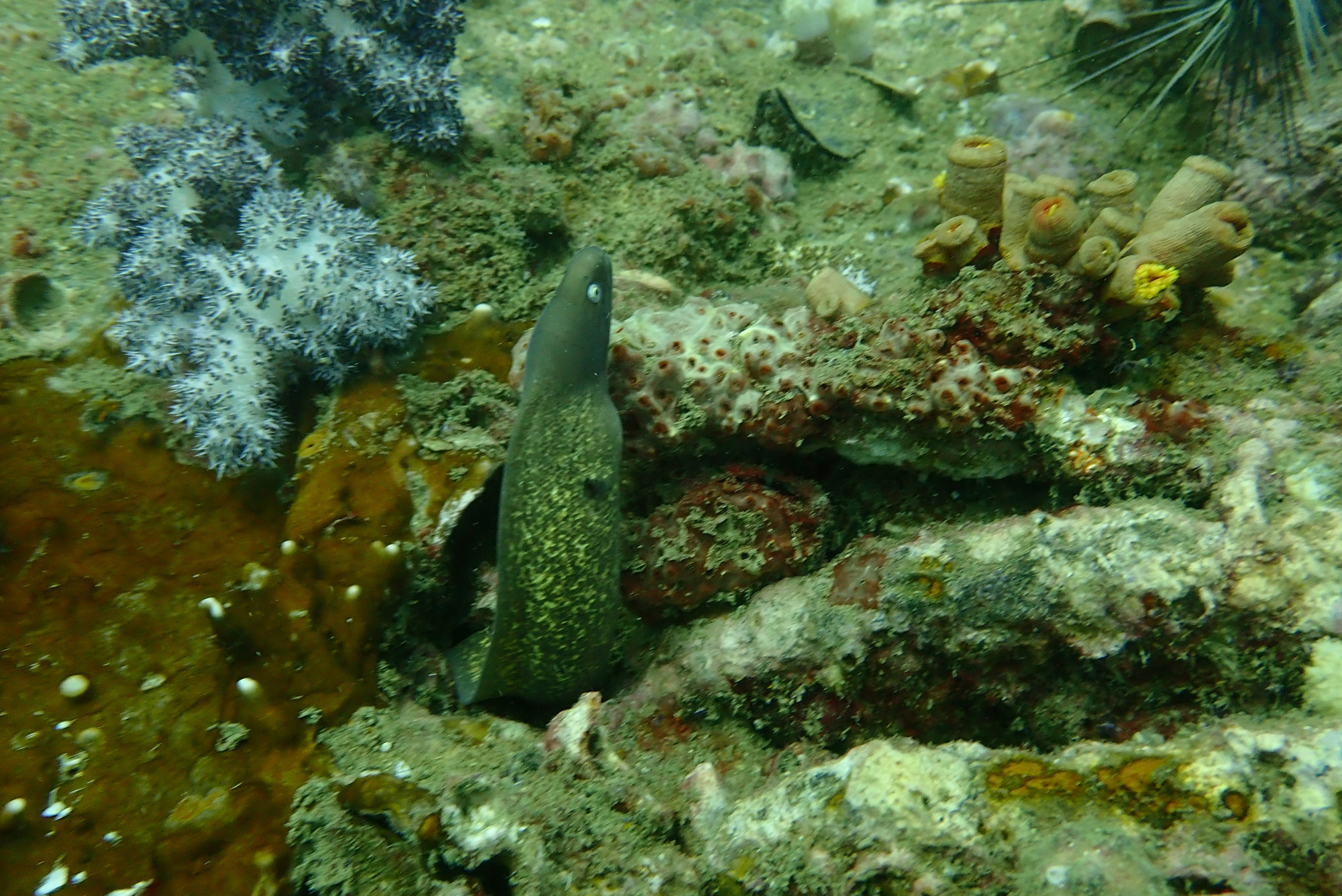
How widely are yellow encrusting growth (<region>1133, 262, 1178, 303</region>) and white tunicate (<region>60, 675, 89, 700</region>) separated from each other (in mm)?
4436

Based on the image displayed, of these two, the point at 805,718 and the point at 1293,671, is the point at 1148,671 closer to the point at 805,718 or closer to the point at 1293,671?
the point at 1293,671

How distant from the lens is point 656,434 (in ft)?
9.69

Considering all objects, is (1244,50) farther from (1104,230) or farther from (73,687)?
(73,687)

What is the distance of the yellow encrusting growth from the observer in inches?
104

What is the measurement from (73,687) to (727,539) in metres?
2.60

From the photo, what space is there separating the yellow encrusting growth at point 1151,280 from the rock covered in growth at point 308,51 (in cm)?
382

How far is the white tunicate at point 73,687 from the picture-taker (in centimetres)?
239

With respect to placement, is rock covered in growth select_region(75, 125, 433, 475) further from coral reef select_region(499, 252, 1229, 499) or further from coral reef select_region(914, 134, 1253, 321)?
coral reef select_region(914, 134, 1253, 321)

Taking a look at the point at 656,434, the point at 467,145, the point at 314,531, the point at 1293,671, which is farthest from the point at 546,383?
the point at 1293,671

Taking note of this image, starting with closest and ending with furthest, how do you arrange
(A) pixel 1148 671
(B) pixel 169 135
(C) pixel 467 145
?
(A) pixel 1148 671
(B) pixel 169 135
(C) pixel 467 145

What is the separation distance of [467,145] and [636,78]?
156 cm

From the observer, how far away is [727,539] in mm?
2930

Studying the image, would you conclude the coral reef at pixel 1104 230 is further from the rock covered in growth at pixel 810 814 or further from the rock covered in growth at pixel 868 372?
the rock covered in growth at pixel 810 814

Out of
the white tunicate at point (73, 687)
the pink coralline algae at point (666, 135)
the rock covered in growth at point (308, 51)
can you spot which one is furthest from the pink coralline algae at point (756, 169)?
the white tunicate at point (73, 687)
